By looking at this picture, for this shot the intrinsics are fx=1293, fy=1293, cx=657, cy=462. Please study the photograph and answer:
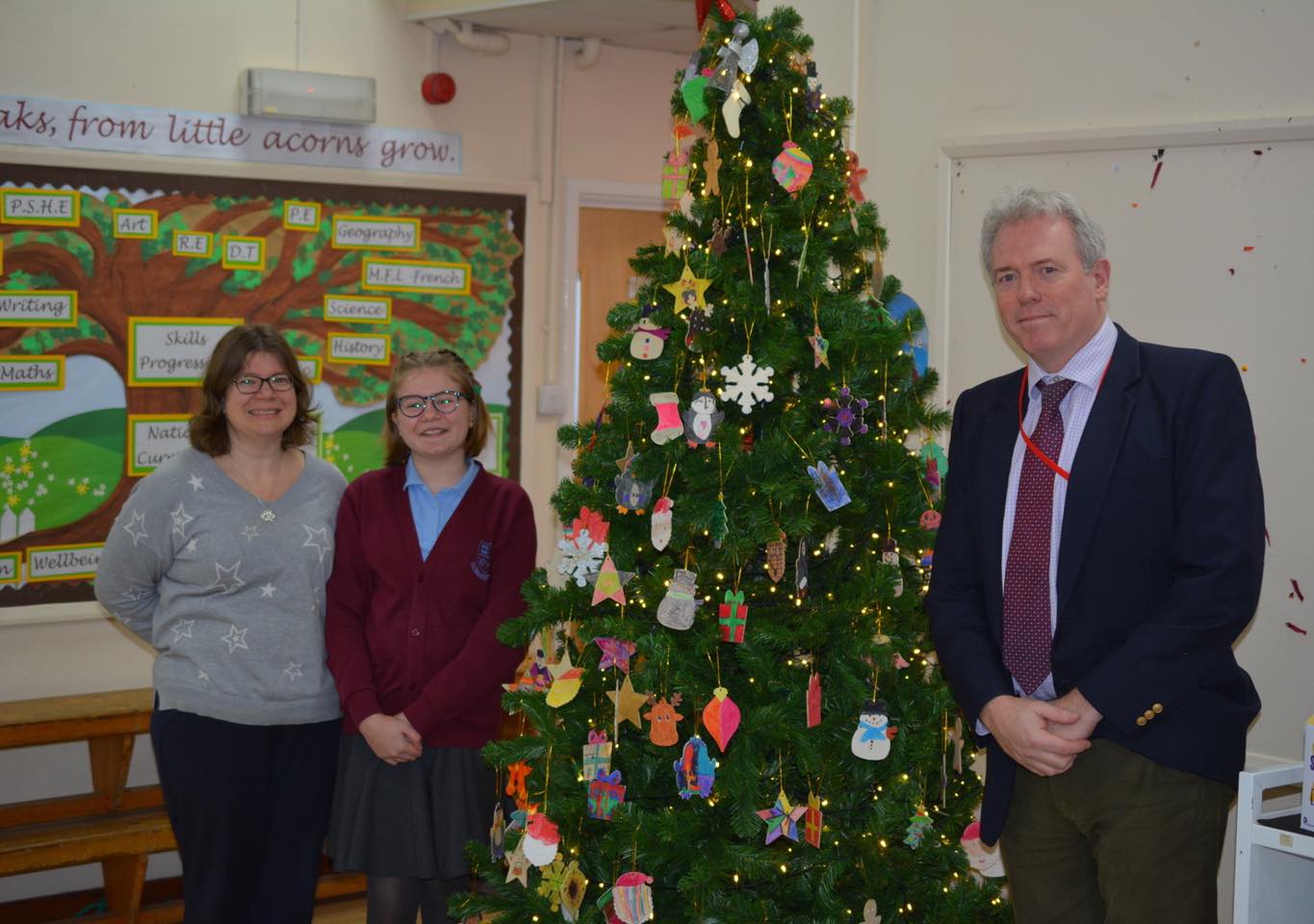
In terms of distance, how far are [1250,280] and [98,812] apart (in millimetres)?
3329

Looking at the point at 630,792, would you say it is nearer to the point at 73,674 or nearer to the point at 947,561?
the point at 947,561

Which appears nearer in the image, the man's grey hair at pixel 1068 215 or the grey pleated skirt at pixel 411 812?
the man's grey hair at pixel 1068 215

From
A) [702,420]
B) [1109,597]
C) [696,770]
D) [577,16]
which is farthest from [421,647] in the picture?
[577,16]

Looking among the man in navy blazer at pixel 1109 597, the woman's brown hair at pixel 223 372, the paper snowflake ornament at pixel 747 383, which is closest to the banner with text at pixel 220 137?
the woman's brown hair at pixel 223 372

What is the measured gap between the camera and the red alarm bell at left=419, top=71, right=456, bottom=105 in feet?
14.5

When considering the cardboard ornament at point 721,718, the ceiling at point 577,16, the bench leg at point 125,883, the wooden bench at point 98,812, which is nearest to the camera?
the cardboard ornament at point 721,718

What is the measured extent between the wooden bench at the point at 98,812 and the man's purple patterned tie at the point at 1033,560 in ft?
8.57

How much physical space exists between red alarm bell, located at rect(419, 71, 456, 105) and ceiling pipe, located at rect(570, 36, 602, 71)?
0.53 metres

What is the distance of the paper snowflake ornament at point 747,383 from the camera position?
7.63 ft

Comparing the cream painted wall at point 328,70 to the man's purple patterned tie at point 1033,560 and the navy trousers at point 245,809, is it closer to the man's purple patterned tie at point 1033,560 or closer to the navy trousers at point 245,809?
the navy trousers at point 245,809

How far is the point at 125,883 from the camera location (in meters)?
3.65

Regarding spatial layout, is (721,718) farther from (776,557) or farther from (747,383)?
(747,383)

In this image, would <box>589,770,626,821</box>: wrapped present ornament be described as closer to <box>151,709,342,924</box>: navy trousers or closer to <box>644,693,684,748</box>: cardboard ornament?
<box>644,693,684,748</box>: cardboard ornament

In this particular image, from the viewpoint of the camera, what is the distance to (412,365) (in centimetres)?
271
